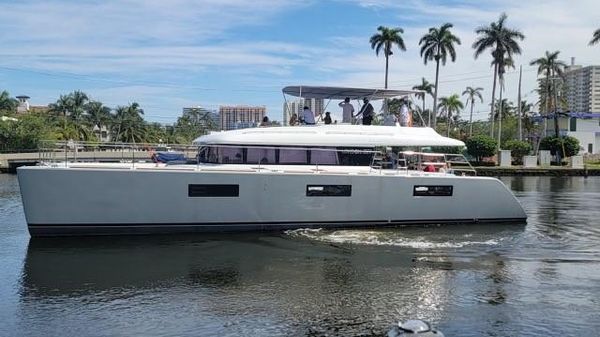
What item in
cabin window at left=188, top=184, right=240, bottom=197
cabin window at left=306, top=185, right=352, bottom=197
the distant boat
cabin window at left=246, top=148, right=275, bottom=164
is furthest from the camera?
cabin window at left=246, top=148, right=275, bottom=164

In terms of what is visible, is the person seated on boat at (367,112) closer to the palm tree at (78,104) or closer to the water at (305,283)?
the water at (305,283)

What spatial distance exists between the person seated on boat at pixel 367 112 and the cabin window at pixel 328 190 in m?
3.31

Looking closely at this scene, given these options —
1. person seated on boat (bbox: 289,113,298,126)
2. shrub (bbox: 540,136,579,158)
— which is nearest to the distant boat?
person seated on boat (bbox: 289,113,298,126)

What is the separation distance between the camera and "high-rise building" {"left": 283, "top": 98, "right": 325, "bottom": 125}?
19516 mm

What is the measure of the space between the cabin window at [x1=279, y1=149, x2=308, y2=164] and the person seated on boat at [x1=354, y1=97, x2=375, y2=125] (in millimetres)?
2837

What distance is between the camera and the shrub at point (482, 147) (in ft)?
189

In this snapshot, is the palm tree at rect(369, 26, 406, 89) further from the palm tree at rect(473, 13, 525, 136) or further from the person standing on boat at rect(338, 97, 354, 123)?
the person standing on boat at rect(338, 97, 354, 123)

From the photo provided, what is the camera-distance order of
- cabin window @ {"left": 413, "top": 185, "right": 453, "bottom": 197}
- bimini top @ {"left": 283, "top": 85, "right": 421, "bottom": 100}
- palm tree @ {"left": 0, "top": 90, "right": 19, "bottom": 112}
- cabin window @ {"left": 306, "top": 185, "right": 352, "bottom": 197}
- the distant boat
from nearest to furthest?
the distant boat < cabin window @ {"left": 306, "top": 185, "right": 352, "bottom": 197} < cabin window @ {"left": 413, "top": 185, "right": 453, "bottom": 197} < bimini top @ {"left": 283, "top": 85, "right": 421, "bottom": 100} < palm tree @ {"left": 0, "top": 90, "right": 19, "bottom": 112}

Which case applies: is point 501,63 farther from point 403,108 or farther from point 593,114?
point 403,108

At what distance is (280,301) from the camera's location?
10.1 meters

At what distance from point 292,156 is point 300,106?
2.72 meters

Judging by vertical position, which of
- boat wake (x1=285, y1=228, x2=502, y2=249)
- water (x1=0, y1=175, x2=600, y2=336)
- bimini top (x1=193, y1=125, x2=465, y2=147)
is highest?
bimini top (x1=193, y1=125, x2=465, y2=147)

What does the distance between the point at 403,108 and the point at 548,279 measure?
9256 mm

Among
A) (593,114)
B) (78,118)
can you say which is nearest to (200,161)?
(593,114)
